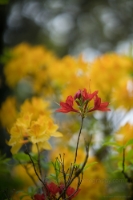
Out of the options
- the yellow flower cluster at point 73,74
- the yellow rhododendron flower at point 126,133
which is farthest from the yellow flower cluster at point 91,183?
the yellow flower cluster at point 73,74

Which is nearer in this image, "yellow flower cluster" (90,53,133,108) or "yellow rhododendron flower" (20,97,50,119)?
"yellow rhododendron flower" (20,97,50,119)

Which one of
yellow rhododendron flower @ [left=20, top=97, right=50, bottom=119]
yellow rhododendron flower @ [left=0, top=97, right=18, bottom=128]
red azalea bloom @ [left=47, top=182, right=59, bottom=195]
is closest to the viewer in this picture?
red azalea bloom @ [left=47, top=182, right=59, bottom=195]

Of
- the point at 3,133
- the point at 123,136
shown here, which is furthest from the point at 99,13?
the point at 123,136

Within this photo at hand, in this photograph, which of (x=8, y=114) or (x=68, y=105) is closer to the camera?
(x=68, y=105)

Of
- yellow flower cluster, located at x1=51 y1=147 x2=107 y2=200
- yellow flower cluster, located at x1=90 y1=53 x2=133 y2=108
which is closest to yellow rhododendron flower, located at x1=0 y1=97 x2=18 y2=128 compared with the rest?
yellow flower cluster, located at x1=51 y1=147 x2=107 y2=200

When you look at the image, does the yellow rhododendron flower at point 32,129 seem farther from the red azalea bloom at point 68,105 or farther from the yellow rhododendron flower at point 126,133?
the yellow rhododendron flower at point 126,133

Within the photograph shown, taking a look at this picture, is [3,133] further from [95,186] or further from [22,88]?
[22,88]

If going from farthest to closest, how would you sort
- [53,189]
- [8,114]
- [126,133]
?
[8,114] → [126,133] → [53,189]

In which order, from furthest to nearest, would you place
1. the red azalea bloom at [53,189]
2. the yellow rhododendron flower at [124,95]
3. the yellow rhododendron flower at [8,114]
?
the yellow rhododendron flower at [124,95] → the yellow rhododendron flower at [8,114] → the red azalea bloom at [53,189]

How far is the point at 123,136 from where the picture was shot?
1.20m

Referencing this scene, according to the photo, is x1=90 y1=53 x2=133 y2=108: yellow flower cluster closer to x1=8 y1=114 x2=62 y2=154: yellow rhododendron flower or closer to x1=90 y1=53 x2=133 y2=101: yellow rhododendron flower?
x1=90 y1=53 x2=133 y2=101: yellow rhododendron flower

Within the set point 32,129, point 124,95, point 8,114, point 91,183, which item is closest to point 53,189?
point 32,129

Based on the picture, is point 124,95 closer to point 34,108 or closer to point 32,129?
point 34,108

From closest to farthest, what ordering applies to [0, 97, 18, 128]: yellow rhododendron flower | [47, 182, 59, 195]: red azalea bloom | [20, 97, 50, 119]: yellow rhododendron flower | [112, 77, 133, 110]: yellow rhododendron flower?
[47, 182, 59, 195]: red azalea bloom < [20, 97, 50, 119]: yellow rhododendron flower < [0, 97, 18, 128]: yellow rhododendron flower < [112, 77, 133, 110]: yellow rhododendron flower
